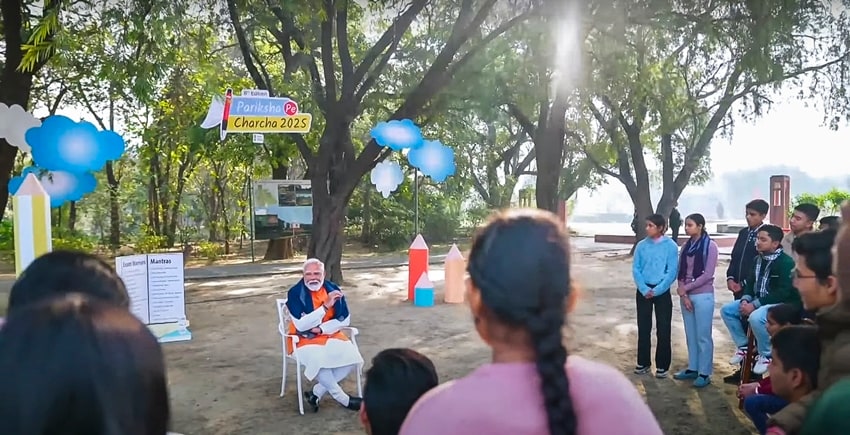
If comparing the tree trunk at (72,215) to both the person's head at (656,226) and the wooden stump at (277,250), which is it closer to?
the wooden stump at (277,250)

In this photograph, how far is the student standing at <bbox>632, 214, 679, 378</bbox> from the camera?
5.43 meters

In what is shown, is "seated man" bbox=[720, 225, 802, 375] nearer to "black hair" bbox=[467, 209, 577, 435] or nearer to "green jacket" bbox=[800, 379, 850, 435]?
"green jacket" bbox=[800, 379, 850, 435]

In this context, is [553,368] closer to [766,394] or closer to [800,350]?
[800,350]

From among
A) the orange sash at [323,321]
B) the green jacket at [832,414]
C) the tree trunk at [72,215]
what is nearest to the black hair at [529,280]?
the green jacket at [832,414]

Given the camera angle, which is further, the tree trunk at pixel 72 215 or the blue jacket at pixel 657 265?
the tree trunk at pixel 72 215

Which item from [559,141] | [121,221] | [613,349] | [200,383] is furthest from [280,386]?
[121,221]

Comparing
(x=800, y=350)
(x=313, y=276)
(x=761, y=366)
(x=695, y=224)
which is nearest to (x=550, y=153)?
(x=695, y=224)

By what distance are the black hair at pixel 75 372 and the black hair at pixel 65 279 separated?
409 mm

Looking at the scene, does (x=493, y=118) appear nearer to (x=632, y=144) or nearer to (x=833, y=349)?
(x=632, y=144)

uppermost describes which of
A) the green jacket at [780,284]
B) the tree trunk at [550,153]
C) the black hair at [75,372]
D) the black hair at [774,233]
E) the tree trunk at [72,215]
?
the tree trunk at [550,153]

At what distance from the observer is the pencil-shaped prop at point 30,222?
4488 millimetres

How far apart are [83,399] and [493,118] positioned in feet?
37.8

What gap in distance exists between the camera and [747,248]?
5234 mm

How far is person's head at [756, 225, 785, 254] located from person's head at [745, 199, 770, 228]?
377mm
